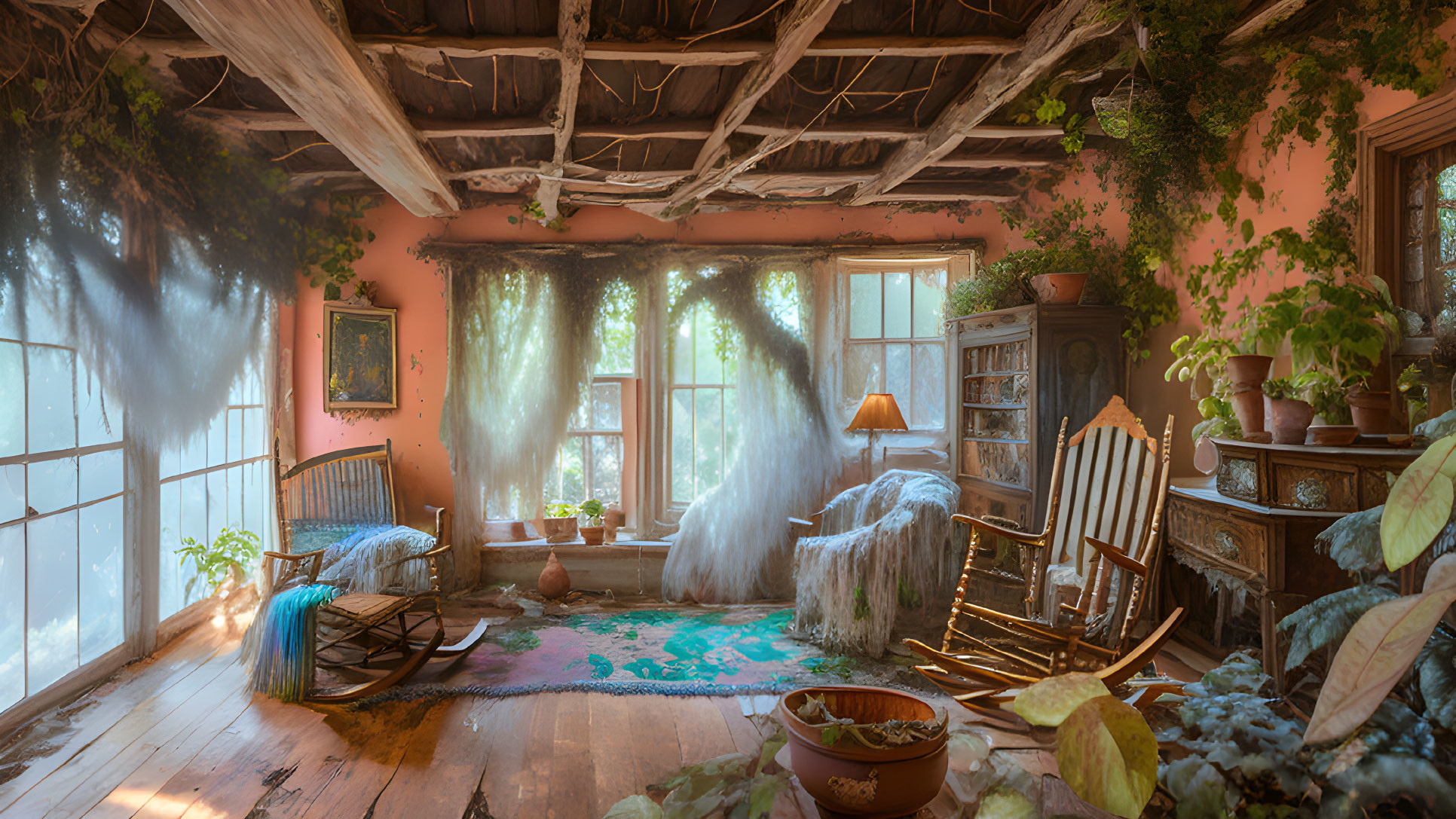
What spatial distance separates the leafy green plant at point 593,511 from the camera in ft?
15.4

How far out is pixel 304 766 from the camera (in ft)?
7.70

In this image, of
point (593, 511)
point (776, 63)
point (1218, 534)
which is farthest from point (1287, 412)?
point (593, 511)

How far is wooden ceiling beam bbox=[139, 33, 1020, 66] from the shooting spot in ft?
8.05

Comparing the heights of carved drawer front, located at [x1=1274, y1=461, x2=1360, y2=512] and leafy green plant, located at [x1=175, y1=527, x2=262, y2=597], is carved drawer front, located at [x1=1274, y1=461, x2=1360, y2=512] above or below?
above

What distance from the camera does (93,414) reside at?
3119 millimetres

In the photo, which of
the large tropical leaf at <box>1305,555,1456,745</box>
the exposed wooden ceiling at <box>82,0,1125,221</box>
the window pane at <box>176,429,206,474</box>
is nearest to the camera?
the large tropical leaf at <box>1305,555,1456,745</box>

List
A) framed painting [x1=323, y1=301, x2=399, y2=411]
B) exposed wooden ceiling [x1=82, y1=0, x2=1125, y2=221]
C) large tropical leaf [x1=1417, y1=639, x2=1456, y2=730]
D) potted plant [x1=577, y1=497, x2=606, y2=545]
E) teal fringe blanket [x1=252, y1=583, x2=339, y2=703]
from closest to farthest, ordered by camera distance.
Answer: large tropical leaf [x1=1417, y1=639, x2=1456, y2=730]
exposed wooden ceiling [x1=82, y1=0, x2=1125, y2=221]
teal fringe blanket [x1=252, y1=583, x2=339, y2=703]
framed painting [x1=323, y1=301, x2=399, y2=411]
potted plant [x1=577, y1=497, x2=606, y2=545]

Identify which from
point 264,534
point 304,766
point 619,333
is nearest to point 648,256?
point 619,333

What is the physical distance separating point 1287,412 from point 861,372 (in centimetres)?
270

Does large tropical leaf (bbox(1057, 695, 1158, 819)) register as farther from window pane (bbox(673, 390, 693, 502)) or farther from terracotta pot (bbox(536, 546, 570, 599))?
window pane (bbox(673, 390, 693, 502))

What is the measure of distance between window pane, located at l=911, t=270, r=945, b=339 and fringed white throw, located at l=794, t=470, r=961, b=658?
152cm

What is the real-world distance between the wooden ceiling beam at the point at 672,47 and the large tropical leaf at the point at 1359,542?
6.09 feet

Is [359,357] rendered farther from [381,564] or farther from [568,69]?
[568,69]

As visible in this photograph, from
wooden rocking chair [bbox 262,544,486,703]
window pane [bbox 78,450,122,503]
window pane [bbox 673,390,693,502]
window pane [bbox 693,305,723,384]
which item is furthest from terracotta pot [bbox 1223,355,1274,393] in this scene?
window pane [bbox 78,450,122,503]
